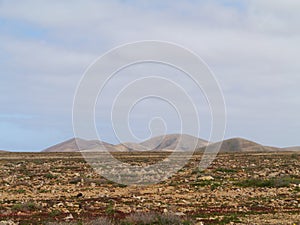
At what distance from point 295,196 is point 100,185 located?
8867 mm

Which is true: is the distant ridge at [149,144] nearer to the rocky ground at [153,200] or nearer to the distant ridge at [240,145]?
the rocky ground at [153,200]

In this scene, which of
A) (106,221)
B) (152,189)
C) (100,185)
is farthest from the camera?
(100,185)

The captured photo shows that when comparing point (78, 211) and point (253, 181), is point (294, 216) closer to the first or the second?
point (78, 211)

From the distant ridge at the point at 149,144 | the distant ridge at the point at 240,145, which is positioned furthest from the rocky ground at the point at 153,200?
the distant ridge at the point at 240,145

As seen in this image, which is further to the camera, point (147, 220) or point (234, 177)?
point (234, 177)

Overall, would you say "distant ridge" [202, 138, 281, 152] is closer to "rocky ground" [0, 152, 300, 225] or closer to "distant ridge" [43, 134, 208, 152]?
"distant ridge" [43, 134, 208, 152]

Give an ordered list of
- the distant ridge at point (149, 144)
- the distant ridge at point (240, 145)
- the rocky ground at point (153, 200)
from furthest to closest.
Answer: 1. the distant ridge at point (240, 145)
2. the distant ridge at point (149, 144)
3. the rocky ground at point (153, 200)


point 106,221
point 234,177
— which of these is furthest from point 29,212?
point 234,177

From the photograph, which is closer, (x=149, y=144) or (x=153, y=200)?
(x=153, y=200)

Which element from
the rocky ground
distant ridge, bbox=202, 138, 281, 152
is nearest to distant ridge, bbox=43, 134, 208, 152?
the rocky ground

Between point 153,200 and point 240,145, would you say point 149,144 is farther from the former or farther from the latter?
point 153,200

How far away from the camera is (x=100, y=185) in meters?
24.8

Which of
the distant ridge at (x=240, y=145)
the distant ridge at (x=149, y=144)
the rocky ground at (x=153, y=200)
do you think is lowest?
the rocky ground at (x=153, y=200)

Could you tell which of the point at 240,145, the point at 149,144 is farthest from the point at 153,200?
the point at 240,145
